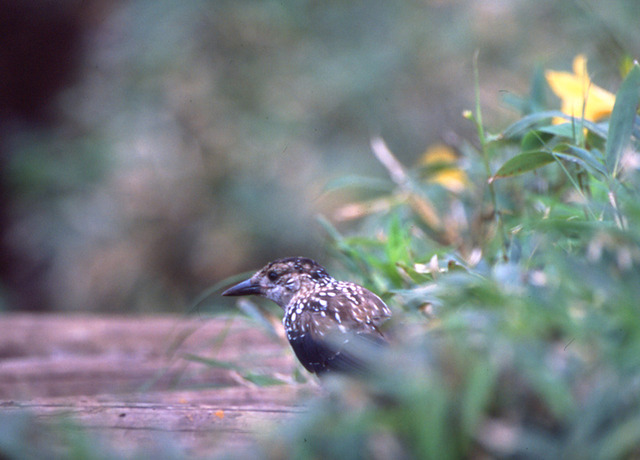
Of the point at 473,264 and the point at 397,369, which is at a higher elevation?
the point at 397,369

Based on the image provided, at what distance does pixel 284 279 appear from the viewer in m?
2.90

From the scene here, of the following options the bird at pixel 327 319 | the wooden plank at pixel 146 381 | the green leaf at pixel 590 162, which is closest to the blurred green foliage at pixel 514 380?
the wooden plank at pixel 146 381

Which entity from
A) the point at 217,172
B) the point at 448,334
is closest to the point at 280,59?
the point at 217,172

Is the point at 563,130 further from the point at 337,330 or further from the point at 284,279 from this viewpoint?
the point at 284,279

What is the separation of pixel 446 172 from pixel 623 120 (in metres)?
1.53

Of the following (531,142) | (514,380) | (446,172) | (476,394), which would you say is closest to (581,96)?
(531,142)

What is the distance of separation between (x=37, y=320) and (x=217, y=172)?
3.60 meters

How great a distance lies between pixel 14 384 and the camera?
2775 millimetres

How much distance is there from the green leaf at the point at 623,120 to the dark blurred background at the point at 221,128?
4.86 metres

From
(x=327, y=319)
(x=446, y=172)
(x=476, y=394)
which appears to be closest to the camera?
(x=476, y=394)

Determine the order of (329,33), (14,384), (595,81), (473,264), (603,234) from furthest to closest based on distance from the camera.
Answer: (329,33) → (595,81) → (14,384) → (473,264) → (603,234)

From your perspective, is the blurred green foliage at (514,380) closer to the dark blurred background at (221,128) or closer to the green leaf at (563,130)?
the green leaf at (563,130)

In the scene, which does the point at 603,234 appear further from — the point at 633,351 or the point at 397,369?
the point at 397,369

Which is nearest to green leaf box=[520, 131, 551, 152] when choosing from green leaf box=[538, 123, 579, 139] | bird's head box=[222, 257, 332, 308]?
green leaf box=[538, 123, 579, 139]
